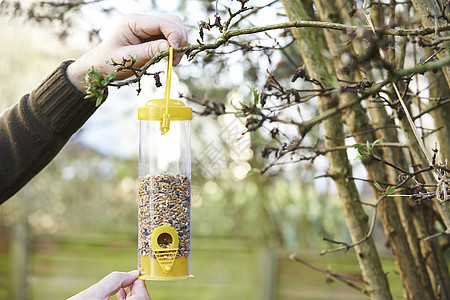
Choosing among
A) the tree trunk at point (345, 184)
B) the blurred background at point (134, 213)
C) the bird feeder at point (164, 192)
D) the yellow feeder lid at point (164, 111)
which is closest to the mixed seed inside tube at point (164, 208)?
the bird feeder at point (164, 192)

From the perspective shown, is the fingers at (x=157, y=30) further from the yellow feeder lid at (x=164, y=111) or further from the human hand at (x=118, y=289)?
the human hand at (x=118, y=289)

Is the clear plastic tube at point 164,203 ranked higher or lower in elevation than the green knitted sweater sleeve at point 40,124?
lower

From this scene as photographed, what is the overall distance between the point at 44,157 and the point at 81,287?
10.7 feet

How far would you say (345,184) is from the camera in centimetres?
138

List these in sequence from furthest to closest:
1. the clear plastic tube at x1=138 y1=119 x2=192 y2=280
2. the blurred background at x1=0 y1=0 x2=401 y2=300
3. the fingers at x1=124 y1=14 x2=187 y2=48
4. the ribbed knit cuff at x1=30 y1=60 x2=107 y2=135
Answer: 1. the blurred background at x1=0 y1=0 x2=401 y2=300
2. the ribbed knit cuff at x1=30 y1=60 x2=107 y2=135
3. the clear plastic tube at x1=138 y1=119 x2=192 y2=280
4. the fingers at x1=124 y1=14 x2=187 y2=48

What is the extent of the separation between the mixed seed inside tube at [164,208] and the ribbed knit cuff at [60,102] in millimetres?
272

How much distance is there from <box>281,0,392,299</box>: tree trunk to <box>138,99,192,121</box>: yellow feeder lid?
39 centimetres

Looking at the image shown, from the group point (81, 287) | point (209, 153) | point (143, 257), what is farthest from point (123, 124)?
point (143, 257)

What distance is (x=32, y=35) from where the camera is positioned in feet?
15.5

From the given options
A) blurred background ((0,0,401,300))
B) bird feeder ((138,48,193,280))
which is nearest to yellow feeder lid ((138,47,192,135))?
bird feeder ((138,48,193,280))

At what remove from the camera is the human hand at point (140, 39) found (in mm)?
1065

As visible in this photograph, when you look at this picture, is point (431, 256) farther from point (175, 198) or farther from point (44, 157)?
point (44, 157)

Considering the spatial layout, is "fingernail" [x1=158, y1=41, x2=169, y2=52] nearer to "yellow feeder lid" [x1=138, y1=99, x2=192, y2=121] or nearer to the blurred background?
"yellow feeder lid" [x1=138, y1=99, x2=192, y2=121]

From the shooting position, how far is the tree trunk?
4.48 feet
